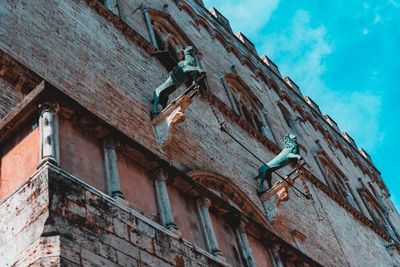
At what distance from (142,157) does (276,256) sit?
2.46 meters

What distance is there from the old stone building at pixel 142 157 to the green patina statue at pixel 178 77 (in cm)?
12

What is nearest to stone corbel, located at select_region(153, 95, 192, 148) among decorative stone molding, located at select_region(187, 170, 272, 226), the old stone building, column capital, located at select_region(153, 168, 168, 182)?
the old stone building

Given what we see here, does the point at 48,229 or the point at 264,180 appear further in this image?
the point at 264,180

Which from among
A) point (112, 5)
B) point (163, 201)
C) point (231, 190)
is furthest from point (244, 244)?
point (112, 5)

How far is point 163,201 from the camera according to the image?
20.4ft

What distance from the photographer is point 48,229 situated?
4641mm

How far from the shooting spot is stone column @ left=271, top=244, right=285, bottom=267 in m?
7.78

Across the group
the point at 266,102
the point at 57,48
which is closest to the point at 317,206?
the point at 266,102

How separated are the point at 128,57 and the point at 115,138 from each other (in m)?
4.29

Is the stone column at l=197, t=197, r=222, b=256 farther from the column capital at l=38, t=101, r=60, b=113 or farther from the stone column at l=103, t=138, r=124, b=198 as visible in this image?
the column capital at l=38, t=101, r=60, b=113

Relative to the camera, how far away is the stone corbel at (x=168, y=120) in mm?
8961

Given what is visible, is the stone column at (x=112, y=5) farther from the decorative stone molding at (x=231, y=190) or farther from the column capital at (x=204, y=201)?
the column capital at (x=204, y=201)

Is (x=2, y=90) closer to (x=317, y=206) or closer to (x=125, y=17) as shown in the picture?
(x=125, y=17)

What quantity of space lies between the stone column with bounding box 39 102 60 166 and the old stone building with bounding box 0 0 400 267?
1 cm
